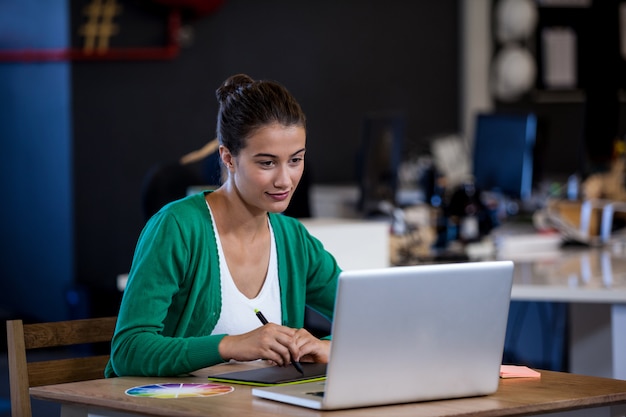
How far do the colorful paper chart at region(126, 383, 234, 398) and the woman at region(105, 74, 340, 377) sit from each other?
7cm

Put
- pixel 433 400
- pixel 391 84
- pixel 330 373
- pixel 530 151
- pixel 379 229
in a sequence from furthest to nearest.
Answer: pixel 391 84 → pixel 530 151 → pixel 379 229 → pixel 433 400 → pixel 330 373

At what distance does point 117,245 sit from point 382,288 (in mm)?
4486

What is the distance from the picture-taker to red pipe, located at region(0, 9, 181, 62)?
224 inches

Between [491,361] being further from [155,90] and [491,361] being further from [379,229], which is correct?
[155,90]

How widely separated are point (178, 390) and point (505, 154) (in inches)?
147

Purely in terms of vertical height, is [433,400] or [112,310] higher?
[433,400]

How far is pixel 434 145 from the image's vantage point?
22.6ft

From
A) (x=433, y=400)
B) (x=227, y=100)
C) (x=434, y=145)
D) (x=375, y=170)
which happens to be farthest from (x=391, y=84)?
(x=433, y=400)

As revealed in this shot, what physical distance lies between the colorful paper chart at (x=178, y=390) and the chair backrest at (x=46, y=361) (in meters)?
0.31

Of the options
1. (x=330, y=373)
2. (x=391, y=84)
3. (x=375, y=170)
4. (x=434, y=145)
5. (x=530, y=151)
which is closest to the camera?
(x=330, y=373)

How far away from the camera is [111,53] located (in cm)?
580

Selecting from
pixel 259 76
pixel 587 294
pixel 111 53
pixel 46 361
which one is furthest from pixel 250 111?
pixel 259 76

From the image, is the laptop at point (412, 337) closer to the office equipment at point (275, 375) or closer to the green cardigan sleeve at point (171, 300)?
the office equipment at point (275, 375)

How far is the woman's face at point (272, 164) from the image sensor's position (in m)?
2.03
